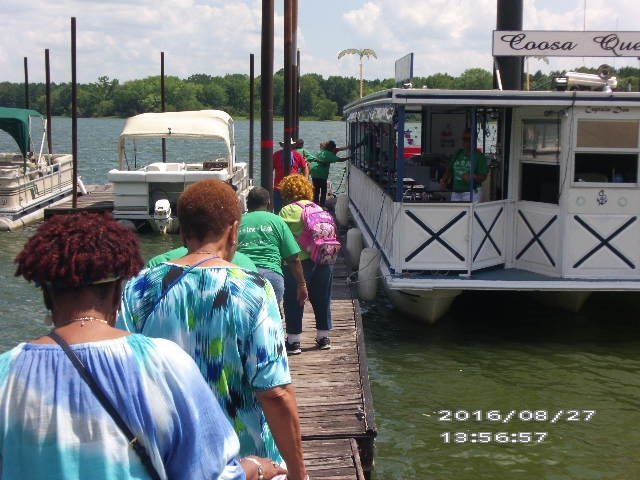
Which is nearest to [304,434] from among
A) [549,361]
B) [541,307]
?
[549,361]

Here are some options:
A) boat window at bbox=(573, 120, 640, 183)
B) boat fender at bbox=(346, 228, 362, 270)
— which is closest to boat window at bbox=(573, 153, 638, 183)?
boat window at bbox=(573, 120, 640, 183)

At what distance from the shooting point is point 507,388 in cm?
924

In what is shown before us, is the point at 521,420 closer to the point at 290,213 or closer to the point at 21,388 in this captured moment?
the point at 290,213

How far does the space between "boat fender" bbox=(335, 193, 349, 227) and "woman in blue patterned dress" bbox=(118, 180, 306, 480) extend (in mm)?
15491

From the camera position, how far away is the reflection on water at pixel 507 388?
7.44m

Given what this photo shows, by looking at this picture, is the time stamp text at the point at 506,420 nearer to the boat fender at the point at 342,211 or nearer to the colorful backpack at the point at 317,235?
the colorful backpack at the point at 317,235

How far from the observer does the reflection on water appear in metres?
7.44

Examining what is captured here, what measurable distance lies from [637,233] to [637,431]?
3.03m

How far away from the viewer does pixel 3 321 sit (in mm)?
12789

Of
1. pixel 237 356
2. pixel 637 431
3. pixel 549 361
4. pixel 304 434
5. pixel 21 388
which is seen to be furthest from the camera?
pixel 549 361

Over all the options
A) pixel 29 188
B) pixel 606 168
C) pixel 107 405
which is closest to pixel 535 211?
A: pixel 606 168

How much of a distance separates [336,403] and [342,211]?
12.4 m

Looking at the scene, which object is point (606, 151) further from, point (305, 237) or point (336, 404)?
point (336, 404)

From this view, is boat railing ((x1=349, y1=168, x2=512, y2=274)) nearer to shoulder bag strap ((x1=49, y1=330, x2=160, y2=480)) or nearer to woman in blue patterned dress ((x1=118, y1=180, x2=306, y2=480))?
woman in blue patterned dress ((x1=118, y1=180, x2=306, y2=480))
